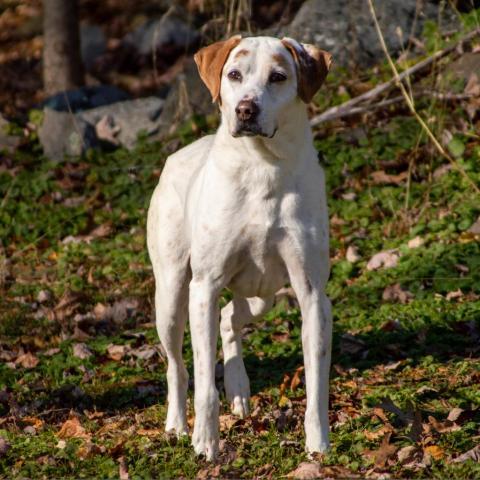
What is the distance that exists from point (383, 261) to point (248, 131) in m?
4.11

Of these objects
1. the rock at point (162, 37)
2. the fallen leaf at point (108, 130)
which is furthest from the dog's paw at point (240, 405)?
the rock at point (162, 37)

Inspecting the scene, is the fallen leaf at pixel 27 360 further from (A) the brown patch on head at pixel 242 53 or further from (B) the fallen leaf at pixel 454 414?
(A) the brown patch on head at pixel 242 53

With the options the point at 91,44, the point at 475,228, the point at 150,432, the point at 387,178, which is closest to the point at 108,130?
the point at 387,178

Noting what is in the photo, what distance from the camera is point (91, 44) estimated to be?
18281 millimetres

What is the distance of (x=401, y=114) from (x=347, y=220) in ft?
6.23

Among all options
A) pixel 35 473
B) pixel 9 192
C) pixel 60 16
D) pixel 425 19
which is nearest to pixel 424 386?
pixel 35 473

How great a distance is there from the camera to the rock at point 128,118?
12391 mm

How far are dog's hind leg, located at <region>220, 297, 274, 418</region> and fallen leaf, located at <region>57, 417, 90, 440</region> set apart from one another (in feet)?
2.89

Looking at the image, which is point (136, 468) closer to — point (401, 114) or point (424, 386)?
point (424, 386)

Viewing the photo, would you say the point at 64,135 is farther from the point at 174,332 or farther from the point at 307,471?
the point at 307,471

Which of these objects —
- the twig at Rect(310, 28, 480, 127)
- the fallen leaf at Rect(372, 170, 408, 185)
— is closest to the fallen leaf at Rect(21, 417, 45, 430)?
the fallen leaf at Rect(372, 170, 408, 185)

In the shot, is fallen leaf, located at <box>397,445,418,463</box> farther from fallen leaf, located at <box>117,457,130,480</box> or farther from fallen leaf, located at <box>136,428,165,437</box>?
fallen leaf, located at <box>136,428,165,437</box>

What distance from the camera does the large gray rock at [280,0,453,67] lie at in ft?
39.7

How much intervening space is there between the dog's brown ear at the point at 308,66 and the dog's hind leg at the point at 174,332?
133 centimetres
